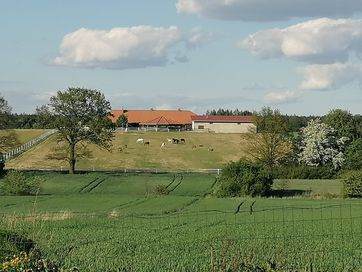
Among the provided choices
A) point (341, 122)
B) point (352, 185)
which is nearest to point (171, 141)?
point (341, 122)

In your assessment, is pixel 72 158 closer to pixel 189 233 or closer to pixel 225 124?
pixel 189 233

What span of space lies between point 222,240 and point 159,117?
170 meters

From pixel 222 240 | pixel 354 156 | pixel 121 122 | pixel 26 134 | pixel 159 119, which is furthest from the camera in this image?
pixel 159 119

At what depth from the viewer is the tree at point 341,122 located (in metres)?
97.0

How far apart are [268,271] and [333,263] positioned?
6.54 meters

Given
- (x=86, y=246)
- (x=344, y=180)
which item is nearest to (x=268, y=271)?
(x=86, y=246)

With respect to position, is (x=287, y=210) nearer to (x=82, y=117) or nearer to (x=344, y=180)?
(x=344, y=180)

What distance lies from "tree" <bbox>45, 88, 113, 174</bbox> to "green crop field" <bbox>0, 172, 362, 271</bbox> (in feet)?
59.8

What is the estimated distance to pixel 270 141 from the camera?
282 feet

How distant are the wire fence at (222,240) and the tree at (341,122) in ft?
194

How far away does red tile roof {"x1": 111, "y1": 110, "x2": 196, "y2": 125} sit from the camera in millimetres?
182250

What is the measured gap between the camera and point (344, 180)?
58.2 m

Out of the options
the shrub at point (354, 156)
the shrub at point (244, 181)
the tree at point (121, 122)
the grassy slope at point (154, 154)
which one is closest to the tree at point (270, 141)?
the shrub at point (354, 156)

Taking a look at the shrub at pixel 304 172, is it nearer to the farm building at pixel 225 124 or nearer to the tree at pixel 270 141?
the tree at pixel 270 141
